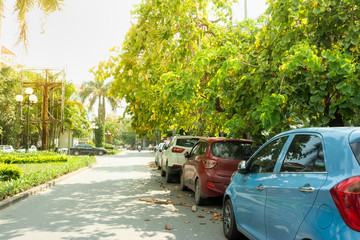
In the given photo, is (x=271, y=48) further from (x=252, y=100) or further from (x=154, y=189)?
(x=154, y=189)

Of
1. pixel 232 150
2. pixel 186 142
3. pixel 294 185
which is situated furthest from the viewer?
pixel 186 142

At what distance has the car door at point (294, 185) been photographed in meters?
3.19

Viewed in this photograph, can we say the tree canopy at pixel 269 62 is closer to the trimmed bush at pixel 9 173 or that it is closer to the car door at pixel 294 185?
the car door at pixel 294 185

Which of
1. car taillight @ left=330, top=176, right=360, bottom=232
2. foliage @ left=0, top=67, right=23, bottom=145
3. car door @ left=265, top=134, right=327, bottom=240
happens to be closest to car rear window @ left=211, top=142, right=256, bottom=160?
car door @ left=265, top=134, right=327, bottom=240

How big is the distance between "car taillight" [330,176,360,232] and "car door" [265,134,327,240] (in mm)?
289

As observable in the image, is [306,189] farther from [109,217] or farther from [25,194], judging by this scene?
[25,194]

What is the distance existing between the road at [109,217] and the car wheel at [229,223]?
23 cm

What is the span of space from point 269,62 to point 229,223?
13.9ft

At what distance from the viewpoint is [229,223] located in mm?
5480

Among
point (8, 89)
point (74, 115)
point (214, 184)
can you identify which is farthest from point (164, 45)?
point (74, 115)

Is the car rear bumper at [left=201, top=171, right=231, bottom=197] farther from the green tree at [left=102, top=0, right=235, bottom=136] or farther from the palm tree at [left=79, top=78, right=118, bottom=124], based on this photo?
the palm tree at [left=79, top=78, right=118, bottom=124]

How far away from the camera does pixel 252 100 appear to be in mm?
8211

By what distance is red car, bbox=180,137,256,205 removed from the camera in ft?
26.6

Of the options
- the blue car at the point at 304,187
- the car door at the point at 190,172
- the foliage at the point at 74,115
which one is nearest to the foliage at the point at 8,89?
the foliage at the point at 74,115
